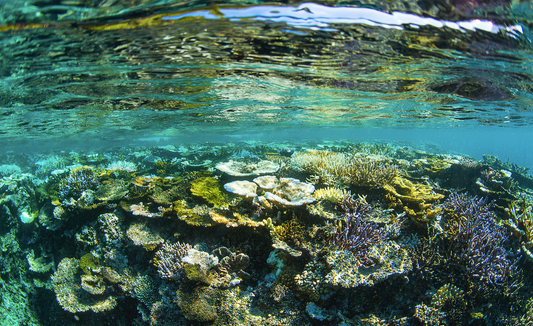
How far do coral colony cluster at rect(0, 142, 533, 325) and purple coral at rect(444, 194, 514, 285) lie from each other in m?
0.03

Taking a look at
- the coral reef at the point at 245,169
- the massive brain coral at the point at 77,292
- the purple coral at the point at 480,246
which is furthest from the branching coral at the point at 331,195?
the massive brain coral at the point at 77,292

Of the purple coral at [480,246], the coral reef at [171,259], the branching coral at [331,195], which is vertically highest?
the branching coral at [331,195]

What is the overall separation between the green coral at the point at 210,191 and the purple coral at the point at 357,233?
2.51 meters

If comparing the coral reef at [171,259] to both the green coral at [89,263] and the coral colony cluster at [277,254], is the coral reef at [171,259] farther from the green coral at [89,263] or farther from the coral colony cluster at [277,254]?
the green coral at [89,263]

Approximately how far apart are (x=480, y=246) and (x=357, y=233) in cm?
238

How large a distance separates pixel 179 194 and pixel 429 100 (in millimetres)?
16108

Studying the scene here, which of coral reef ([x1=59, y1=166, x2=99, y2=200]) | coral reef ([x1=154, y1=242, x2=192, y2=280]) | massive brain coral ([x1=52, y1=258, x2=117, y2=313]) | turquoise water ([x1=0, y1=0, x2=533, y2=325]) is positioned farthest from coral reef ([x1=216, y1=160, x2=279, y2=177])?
coral reef ([x1=59, y1=166, x2=99, y2=200])

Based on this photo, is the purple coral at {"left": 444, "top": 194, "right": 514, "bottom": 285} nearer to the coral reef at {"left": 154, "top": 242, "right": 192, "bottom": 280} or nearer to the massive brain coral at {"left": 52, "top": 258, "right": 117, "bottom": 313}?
the coral reef at {"left": 154, "top": 242, "right": 192, "bottom": 280}

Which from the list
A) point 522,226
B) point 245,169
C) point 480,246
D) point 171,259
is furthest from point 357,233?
point 522,226

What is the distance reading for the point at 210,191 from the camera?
543 cm

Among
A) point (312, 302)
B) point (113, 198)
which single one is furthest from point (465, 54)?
point (113, 198)

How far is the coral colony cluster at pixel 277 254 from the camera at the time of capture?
12.6 feet

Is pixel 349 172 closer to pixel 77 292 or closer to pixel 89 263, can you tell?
pixel 89 263

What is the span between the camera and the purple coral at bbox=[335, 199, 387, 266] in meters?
3.99
